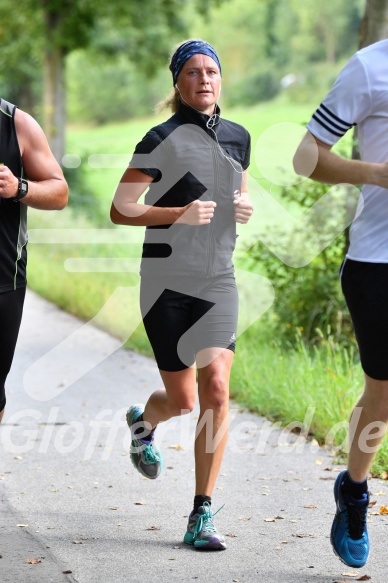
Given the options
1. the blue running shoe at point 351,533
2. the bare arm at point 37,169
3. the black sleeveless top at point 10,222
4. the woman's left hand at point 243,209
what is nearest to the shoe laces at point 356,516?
the blue running shoe at point 351,533

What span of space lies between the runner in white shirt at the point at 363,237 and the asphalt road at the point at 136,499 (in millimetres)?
307

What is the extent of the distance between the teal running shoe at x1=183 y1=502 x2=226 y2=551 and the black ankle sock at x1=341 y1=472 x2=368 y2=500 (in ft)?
2.16

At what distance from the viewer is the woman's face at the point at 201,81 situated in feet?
15.9

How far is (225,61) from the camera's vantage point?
93188mm

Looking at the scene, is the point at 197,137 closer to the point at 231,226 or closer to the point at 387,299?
the point at 231,226

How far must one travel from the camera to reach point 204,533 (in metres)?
4.69

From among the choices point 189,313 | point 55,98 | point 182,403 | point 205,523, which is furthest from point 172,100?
point 55,98

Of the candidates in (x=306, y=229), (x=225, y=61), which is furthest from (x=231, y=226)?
(x=225, y=61)

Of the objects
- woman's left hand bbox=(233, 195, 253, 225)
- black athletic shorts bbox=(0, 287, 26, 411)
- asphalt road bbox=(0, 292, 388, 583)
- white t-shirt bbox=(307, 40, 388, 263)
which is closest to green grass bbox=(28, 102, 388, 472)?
asphalt road bbox=(0, 292, 388, 583)

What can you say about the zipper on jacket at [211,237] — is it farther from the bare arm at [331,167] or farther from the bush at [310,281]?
the bush at [310,281]

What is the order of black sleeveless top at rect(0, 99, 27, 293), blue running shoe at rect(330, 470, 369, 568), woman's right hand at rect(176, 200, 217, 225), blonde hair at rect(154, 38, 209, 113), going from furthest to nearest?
blonde hair at rect(154, 38, 209, 113), woman's right hand at rect(176, 200, 217, 225), black sleeveless top at rect(0, 99, 27, 293), blue running shoe at rect(330, 470, 369, 568)

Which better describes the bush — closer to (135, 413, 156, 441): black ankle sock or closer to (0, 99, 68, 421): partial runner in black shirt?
(135, 413, 156, 441): black ankle sock

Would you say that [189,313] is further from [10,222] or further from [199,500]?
[10,222]

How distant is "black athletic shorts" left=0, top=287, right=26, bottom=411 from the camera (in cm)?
447
